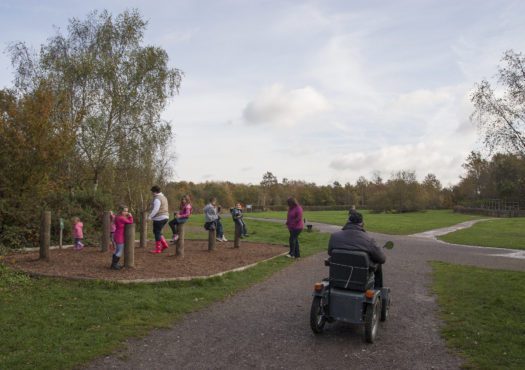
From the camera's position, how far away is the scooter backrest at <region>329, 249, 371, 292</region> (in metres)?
6.21

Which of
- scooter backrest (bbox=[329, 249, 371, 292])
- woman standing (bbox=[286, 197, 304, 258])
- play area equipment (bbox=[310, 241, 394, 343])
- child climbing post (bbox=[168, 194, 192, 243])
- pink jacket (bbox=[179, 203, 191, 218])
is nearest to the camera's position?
play area equipment (bbox=[310, 241, 394, 343])

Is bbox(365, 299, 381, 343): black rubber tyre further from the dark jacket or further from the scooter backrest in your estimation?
the dark jacket

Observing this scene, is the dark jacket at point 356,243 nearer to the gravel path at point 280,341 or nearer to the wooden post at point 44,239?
the gravel path at point 280,341

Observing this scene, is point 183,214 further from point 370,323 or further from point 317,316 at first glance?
point 370,323

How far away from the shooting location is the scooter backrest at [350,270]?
6211 mm

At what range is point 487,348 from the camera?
19.1ft

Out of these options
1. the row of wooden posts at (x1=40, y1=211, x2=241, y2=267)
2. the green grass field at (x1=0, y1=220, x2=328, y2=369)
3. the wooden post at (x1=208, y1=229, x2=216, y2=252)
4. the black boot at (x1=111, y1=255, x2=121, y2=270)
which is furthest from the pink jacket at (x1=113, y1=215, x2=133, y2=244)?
the wooden post at (x1=208, y1=229, x2=216, y2=252)

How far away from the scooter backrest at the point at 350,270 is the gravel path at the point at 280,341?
2.43 ft

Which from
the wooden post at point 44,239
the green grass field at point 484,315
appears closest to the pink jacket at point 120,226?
the wooden post at point 44,239

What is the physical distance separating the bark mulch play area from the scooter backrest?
4248 millimetres

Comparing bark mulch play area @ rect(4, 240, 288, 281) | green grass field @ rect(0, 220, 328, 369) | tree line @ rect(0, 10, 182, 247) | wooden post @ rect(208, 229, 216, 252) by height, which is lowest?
green grass field @ rect(0, 220, 328, 369)

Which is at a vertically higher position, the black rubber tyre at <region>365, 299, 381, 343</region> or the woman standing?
the woman standing

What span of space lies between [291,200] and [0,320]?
887cm

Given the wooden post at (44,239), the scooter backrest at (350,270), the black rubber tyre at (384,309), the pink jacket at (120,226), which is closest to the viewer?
the scooter backrest at (350,270)
